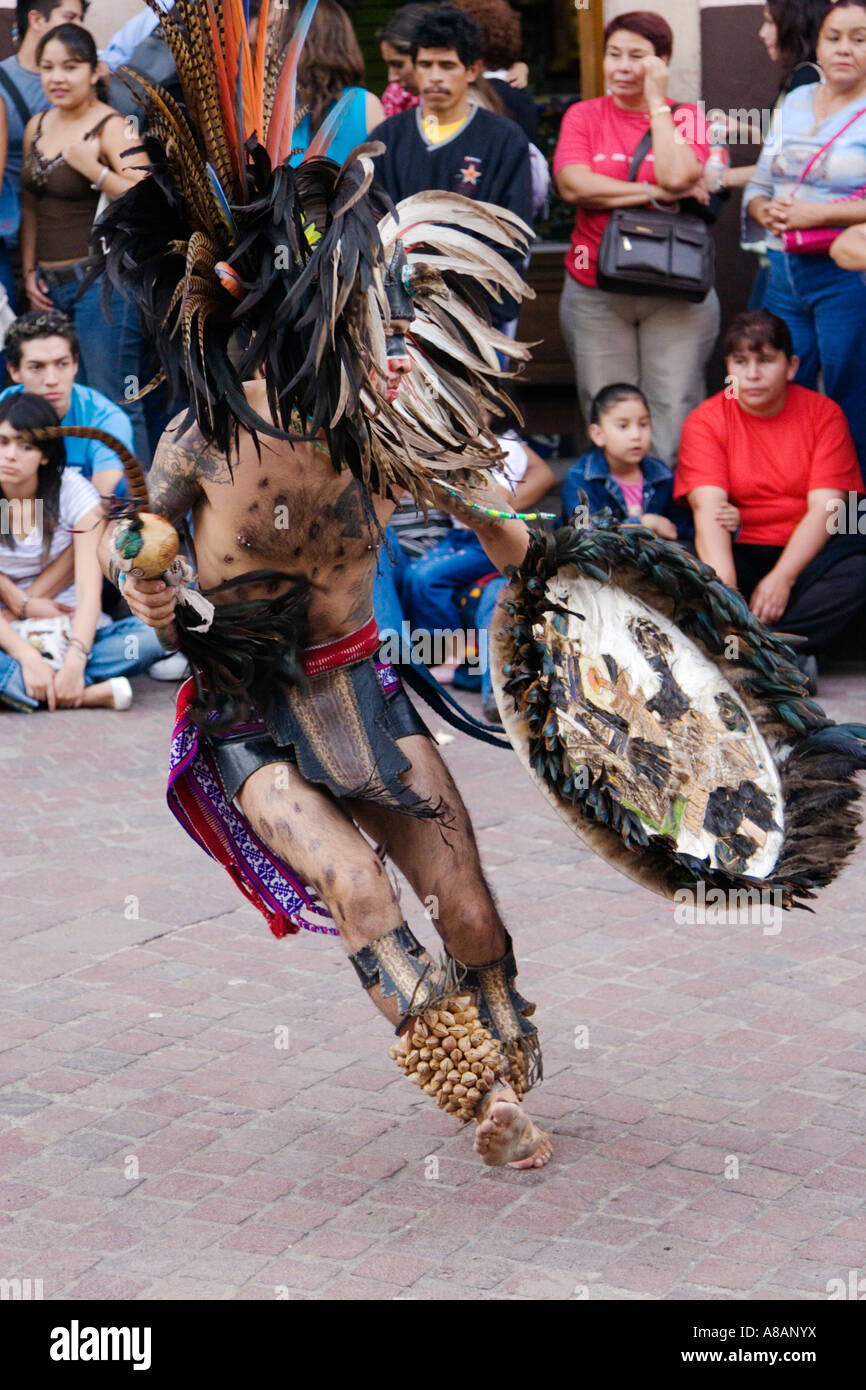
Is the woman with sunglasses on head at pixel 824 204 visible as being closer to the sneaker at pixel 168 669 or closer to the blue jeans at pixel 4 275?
the sneaker at pixel 168 669

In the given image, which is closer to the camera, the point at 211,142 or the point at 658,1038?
the point at 211,142

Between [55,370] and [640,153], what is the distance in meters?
2.43

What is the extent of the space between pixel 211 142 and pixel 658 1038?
229 centimetres

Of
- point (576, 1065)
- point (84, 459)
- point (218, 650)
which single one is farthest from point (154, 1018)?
point (84, 459)

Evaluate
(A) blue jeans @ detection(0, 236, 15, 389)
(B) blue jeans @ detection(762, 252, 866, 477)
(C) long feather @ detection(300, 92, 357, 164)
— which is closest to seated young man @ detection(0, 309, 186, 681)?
(A) blue jeans @ detection(0, 236, 15, 389)

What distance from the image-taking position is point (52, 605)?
740cm

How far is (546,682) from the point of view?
146 inches

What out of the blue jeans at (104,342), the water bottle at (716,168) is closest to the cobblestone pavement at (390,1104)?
the blue jeans at (104,342)

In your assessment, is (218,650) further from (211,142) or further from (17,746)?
(17,746)

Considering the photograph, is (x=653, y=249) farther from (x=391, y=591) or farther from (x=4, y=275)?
(x=4, y=275)

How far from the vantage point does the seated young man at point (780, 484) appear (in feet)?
23.5

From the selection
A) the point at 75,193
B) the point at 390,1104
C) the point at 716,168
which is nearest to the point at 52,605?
the point at 75,193

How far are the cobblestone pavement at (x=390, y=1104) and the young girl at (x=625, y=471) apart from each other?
189 centimetres

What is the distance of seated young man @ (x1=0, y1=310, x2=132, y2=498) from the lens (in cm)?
721
